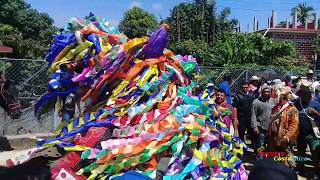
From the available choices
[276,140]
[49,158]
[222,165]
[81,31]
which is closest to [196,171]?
[222,165]

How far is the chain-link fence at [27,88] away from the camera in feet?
32.4

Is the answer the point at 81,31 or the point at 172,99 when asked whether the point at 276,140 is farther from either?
the point at 81,31

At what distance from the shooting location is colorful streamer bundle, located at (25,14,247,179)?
3.62 m

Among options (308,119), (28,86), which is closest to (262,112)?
(308,119)

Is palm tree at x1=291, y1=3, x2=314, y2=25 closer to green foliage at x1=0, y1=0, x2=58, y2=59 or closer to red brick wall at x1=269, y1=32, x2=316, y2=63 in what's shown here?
red brick wall at x1=269, y1=32, x2=316, y2=63

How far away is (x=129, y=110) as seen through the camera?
3812mm

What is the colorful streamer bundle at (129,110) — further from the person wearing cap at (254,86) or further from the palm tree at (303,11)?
the palm tree at (303,11)

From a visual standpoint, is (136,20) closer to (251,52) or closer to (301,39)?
(301,39)

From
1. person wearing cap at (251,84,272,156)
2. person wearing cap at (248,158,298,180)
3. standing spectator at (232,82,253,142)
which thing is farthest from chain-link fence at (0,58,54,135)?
person wearing cap at (248,158,298,180)

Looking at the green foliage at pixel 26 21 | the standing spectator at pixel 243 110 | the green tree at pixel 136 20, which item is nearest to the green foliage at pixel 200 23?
the green foliage at pixel 26 21

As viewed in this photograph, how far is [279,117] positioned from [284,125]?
0.14 meters

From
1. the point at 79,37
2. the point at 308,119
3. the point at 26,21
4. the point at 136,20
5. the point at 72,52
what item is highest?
the point at 136,20

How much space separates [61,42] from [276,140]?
12.6 feet

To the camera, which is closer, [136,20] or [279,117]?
[279,117]
